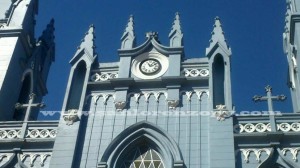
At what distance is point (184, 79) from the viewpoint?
1789 cm

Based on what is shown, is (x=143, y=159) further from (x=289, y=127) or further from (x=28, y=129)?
(x=289, y=127)

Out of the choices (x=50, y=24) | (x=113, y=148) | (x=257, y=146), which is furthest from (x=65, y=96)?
(x=50, y=24)

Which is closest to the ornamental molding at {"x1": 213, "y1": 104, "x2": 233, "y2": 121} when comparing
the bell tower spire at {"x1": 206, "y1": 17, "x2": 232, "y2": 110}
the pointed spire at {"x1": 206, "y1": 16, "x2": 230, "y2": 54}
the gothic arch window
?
the bell tower spire at {"x1": 206, "y1": 17, "x2": 232, "y2": 110}

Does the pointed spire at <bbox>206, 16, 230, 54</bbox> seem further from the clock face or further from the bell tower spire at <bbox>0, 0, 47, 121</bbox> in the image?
the bell tower spire at <bbox>0, 0, 47, 121</bbox>

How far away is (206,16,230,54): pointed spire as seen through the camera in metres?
18.6

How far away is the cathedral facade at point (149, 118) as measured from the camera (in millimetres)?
16203

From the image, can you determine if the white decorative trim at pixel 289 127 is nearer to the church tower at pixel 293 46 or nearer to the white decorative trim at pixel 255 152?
the white decorative trim at pixel 255 152

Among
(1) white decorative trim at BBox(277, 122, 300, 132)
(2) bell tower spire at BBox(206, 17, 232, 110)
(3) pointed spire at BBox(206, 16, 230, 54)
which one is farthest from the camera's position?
(3) pointed spire at BBox(206, 16, 230, 54)

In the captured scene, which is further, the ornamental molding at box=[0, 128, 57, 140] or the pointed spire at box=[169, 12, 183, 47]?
the pointed spire at box=[169, 12, 183, 47]

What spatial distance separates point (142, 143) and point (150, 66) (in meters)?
3.05

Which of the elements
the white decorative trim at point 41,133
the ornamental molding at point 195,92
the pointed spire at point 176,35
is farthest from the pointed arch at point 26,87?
the ornamental molding at point 195,92

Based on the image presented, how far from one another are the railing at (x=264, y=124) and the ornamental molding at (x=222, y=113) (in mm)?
375

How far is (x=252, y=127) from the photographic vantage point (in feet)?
54.9

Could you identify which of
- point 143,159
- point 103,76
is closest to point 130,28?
point 103,76
